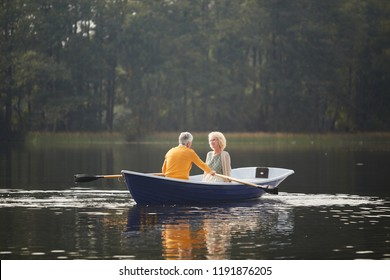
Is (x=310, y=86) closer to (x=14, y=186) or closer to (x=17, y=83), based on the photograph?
(x=17, y=83)

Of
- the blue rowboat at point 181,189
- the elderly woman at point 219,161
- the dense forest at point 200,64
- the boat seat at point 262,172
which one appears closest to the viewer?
the blue rowboat at point 181,189

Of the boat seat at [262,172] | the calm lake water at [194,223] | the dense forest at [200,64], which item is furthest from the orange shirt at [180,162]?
the dense forest at [200,64]

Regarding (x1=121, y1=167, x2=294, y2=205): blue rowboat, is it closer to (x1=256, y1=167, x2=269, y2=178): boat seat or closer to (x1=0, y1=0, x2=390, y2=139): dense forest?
(x1=256, y1=167, x2=269, y2=178): boat seat

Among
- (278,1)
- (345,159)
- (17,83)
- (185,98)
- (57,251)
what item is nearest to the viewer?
(57,251)

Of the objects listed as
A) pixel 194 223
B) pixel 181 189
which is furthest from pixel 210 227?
pixel 181 189

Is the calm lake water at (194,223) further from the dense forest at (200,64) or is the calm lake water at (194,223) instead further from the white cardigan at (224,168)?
the dense forest at (200,64)

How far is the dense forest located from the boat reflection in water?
5882 centimetres

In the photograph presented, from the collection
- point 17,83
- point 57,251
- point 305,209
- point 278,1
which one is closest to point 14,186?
point 305,209

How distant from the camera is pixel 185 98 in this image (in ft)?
323

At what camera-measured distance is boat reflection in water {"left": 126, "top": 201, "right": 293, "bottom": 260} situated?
56.2 feet

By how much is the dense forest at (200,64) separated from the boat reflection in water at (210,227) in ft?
193

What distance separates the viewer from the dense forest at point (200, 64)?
85438 millimetres

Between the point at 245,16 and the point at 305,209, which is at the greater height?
the point at 245,16

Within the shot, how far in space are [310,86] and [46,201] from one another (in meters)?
69.0
